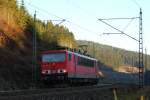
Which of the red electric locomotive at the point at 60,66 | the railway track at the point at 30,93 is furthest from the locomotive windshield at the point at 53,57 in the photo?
the railway track at the point at 30,93

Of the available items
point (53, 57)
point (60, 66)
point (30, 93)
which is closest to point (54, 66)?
point (60, 66)

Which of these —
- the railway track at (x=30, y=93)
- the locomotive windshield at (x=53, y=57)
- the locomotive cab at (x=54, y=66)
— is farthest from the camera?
the locomotive windshield at (x=53, y=57)

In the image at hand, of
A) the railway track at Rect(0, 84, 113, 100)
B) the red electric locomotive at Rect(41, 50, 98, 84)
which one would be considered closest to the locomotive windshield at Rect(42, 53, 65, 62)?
the red electric locomotive at Rect(41, 50, 98, 84)

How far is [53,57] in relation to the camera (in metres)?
41.0

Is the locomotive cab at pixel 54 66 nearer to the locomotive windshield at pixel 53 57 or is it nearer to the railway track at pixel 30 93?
the locomotive windshield at pixel 53 57

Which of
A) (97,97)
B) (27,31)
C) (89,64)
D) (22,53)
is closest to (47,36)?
(27,31)

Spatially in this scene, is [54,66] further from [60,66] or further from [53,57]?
[53,57]

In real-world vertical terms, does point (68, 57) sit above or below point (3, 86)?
above

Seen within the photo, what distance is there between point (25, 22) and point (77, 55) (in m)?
30.3

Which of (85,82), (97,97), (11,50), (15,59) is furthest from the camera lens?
(11,50)

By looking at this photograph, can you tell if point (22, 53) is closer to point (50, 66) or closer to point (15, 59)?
point (15, 59)

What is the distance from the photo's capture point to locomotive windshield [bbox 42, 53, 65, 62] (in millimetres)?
40522

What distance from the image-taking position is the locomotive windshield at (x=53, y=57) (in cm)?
4052

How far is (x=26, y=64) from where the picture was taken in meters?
54.6
